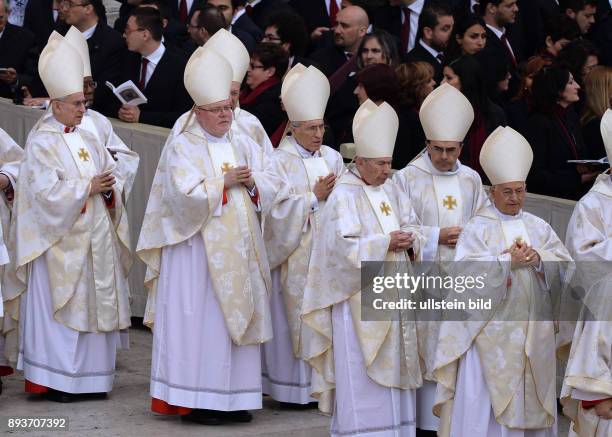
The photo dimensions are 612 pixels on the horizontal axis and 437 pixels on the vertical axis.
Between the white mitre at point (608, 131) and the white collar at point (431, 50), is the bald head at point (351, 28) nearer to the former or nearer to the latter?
the white collar at point (431, 50)

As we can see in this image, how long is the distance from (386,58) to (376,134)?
243cm

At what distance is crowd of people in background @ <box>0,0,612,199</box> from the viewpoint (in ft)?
38.8

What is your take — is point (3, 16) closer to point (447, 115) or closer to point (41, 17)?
point (41, 17)

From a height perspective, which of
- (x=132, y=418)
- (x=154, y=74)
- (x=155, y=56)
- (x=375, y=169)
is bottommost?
(x=132, y=418)

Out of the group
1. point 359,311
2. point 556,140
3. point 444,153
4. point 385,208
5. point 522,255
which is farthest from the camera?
point 556,140

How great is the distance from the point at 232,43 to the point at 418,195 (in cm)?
218

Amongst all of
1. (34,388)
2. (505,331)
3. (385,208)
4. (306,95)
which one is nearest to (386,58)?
(306,95)

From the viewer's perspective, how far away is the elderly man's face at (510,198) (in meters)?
9.70

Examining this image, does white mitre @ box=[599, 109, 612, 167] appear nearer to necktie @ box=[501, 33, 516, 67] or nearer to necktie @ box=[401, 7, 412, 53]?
necktie @ box=[501, 33, 516, 67]

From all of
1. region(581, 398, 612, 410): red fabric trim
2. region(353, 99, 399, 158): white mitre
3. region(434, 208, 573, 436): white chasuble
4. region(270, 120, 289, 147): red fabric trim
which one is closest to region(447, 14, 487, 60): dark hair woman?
region(270, 120, 289, 147): red fabric trim

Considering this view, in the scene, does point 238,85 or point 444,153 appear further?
point 238,85

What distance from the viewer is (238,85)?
39.0ft

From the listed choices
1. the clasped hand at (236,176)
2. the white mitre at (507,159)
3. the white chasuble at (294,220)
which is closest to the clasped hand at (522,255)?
the white mitre at (507,159)

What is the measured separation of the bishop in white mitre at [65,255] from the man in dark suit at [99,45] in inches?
105
